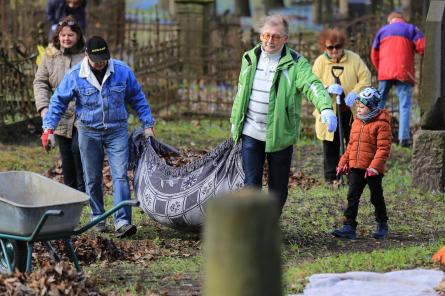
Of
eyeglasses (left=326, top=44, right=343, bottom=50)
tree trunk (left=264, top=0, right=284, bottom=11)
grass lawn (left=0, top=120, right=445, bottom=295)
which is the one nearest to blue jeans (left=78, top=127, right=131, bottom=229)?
grass lawn (left=0, top=120, right=445, bottom=295)

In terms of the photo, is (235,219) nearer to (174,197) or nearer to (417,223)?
(174,197)

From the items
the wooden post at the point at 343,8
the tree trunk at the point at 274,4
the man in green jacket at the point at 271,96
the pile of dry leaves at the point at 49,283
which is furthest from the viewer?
the tree trunk at the point at 274,4

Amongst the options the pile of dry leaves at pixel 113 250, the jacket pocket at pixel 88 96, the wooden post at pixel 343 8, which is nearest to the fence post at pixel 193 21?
the jacket pocket at pixel 88 96

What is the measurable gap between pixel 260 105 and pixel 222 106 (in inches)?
365

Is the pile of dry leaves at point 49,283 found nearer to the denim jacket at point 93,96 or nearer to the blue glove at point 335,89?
the denim jacket at point 93,96

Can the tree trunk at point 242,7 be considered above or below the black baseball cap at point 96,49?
below

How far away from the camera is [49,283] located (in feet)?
23.0

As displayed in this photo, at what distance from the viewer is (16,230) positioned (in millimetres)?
7457

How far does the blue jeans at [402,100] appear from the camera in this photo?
1562cm

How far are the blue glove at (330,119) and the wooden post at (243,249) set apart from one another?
457 centimetres

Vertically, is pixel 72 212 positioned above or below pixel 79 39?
below

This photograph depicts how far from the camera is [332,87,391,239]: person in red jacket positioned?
31.0 ft

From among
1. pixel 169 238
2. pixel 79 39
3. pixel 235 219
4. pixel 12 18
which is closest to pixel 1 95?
pixel 79 39

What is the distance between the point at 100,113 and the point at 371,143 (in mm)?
2309
